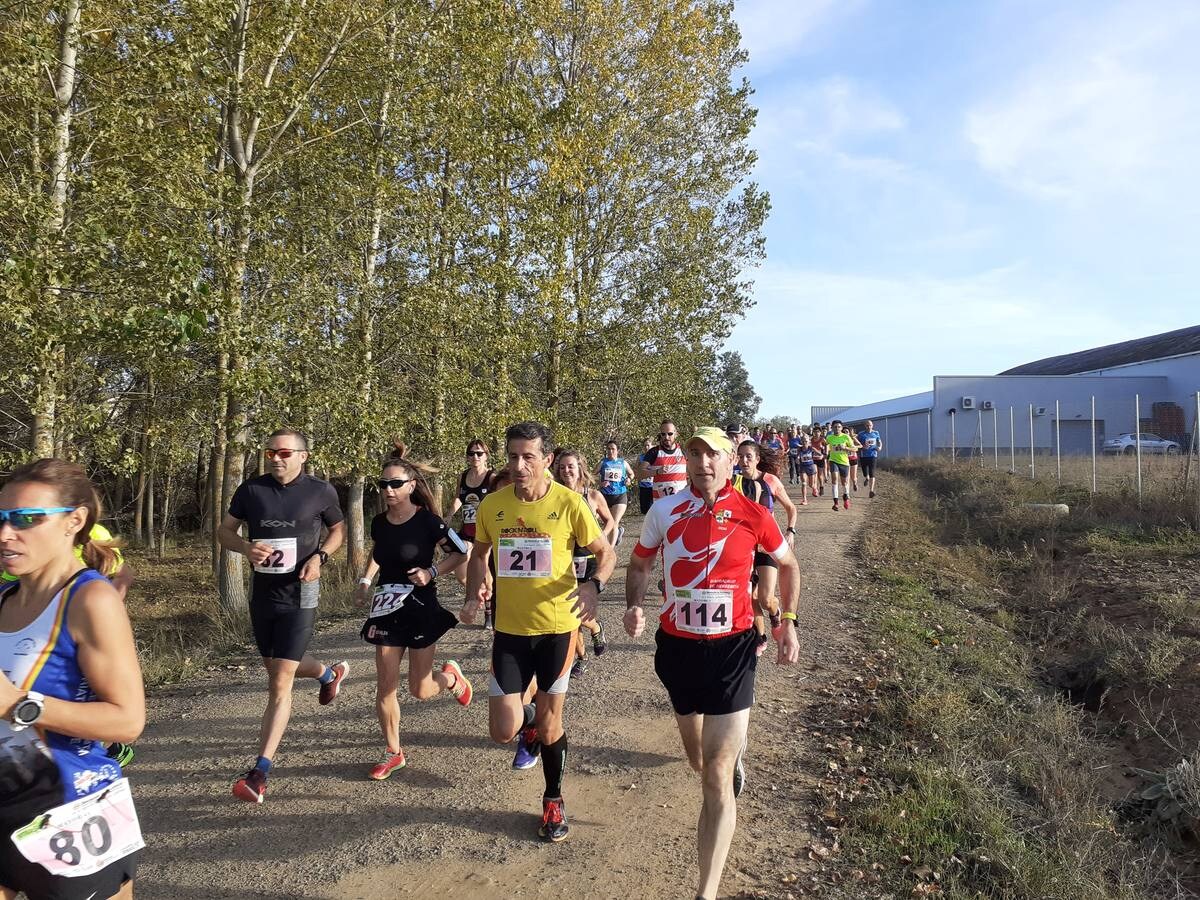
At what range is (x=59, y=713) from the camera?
2.03 metres

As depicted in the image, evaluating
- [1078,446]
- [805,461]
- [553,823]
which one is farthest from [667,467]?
[1078,446]

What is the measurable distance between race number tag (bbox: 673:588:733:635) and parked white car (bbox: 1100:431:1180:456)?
2620 cm

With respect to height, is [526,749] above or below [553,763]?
below

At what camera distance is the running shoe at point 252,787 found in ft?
15.0

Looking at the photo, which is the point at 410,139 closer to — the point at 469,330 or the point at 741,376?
the point at 469,330

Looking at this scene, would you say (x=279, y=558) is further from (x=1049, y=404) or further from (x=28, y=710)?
(x=1049, y=404)

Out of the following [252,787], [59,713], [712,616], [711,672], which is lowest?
[252,787]

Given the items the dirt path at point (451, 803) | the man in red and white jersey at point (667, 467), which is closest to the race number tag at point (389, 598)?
the dirt path at point (451, 803)

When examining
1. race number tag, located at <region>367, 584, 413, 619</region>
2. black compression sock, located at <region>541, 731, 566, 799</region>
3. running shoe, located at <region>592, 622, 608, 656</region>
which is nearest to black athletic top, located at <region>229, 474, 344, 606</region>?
race number tag, located at <region>367, 584, 413, 619</region>

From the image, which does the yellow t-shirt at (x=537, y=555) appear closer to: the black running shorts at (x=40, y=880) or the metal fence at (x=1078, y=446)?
the black running shorts at (x=40, y=880)

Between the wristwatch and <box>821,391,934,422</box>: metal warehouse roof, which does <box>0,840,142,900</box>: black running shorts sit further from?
<box>821,391,934,422</box>: metal warehouse roof

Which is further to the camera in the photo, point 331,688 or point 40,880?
point 331,688

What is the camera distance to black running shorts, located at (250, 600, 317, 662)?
4.81m

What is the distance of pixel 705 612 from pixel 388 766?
8.53 ft
